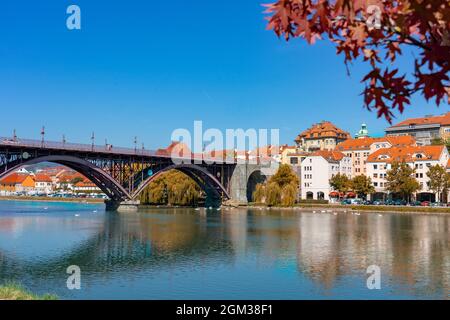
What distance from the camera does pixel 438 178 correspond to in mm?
81625

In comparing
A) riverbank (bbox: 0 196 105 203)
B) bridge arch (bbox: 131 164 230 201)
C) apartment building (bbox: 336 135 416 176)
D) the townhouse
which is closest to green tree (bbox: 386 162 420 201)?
apartment building (bbox: 336 135 416 176)

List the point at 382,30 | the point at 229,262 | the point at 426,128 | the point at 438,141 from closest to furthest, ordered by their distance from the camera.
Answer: the point at 382,30 < the point at 229,262 < the point at 438,141 < the point at 426,128

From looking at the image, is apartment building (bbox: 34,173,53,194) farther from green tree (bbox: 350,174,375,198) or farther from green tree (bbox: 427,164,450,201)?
green tree (bbox: 427,164,450,201)

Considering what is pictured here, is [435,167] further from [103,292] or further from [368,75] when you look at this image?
[368,75]

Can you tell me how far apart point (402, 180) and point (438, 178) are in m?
5.79

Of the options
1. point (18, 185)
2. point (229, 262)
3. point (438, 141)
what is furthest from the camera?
point (18, 185)

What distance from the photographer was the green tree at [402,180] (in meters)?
81.9

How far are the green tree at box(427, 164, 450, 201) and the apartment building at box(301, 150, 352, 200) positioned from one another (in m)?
20.9

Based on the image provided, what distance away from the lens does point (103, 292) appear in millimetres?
20531

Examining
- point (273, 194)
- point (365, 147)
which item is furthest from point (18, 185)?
point (365, 147)

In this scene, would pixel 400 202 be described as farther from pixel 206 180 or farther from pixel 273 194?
pixel 206 180

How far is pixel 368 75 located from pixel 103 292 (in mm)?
18200

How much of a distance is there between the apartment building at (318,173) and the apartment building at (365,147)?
6.59 m

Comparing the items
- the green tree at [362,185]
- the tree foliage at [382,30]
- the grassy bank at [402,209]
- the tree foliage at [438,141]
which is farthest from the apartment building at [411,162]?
the tree foliage at [382,30]
